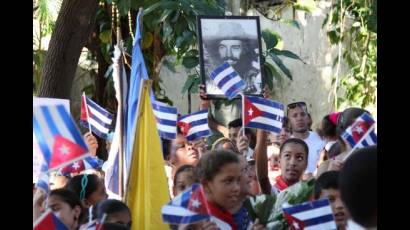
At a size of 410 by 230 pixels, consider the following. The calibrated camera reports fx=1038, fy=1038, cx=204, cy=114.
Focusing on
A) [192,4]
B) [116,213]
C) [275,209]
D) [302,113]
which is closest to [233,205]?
[275,209]

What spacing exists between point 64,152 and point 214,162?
3.41 feet

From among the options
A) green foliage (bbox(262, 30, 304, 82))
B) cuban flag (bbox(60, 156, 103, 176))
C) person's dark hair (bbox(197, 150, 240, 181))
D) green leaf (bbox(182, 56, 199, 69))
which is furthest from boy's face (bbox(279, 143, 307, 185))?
green leaf (bbox(182, 56, 199, 69))

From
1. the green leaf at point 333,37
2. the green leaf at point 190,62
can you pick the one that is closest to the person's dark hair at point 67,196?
the green leaf at point 190,62

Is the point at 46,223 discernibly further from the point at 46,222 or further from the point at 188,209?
the point at 188,209

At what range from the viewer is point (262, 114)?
8070 millimetres

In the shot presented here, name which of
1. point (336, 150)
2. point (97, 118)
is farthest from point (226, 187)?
point (97, 118)

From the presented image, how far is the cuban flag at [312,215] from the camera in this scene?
5.34 metres

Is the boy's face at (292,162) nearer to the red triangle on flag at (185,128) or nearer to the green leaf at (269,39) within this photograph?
the red triangle on flag at (185,128)

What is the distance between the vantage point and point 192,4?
10.5 m

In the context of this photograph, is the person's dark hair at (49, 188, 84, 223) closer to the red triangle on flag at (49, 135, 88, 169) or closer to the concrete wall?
the red triangle on flag at (49, 135, 88, 169)

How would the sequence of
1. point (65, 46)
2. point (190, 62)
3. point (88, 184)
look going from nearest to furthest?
1. point (88, 184)
2. point (65, 46)
3. point (190, 62)

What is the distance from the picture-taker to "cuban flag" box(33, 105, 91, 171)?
512 cm

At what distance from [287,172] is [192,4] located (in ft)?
11.9
